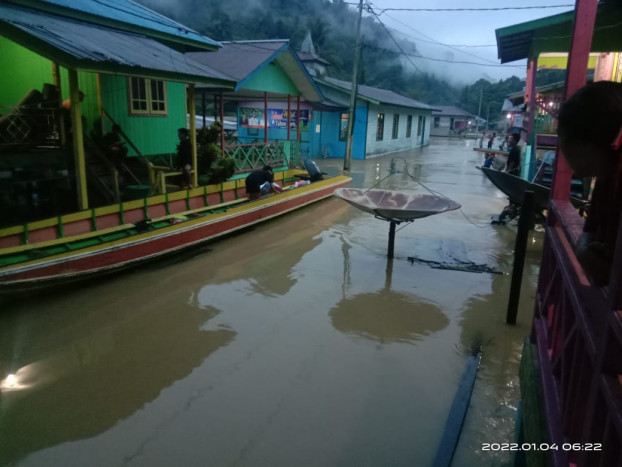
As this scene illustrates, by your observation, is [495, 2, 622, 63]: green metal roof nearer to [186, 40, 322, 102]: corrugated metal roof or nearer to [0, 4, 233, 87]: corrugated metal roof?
[186, 40, 322, 102]: corrugated metal roof

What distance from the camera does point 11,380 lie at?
455 centimetres

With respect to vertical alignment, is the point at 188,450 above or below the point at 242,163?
below

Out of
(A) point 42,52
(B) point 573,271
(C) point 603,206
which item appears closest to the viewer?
(C) point 603,206

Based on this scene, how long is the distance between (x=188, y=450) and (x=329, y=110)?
858 inches

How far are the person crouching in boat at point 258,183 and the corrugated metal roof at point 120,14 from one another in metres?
4.07

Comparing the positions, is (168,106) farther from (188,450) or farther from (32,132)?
(188,450)

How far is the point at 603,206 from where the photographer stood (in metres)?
1.85

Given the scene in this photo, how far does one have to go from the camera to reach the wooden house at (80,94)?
7316 mm

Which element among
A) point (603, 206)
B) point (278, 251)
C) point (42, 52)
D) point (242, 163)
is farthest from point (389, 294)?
point (242, 163)

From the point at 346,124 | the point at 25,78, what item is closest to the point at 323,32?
the point at 346,124

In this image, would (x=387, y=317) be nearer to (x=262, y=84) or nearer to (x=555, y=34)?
(x=555, y=34)

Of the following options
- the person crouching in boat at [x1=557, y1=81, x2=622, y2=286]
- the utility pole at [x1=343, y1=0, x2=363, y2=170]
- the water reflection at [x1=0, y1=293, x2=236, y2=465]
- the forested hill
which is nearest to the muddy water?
the water reflection at [x1=0, y1=293, x2=236, y2=465]

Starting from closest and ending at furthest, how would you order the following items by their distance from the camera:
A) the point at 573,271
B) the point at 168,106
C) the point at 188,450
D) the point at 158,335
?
1. the point at 573,271
2. the point at 188,450
3. the point at 158,335
4. the point at 168,106

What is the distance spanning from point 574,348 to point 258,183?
31.3 ft
